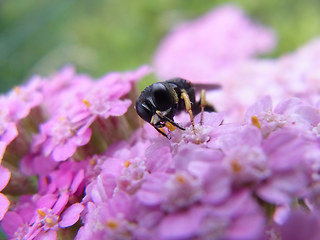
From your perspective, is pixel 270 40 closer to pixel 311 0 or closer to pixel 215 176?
pixel 311 0

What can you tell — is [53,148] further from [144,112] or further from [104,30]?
[104,30]

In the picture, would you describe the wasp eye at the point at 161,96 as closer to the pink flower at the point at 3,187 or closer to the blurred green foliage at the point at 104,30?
the pink flower at the point at 3,187

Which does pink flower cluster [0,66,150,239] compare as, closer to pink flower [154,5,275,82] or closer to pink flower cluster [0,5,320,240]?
pink flower cluster [0,5,320,240]

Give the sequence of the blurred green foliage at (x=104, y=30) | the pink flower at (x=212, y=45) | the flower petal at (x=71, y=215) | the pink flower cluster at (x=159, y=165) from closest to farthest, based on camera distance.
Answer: the pink flower cluster at (x=159, y=165) → the flower petal at (x=71, y=215) → the pink flower at (x=212, y=45) → the blurred green foliage at (x=104, y=30)

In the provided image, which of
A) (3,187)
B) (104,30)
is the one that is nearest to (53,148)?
(3,187)

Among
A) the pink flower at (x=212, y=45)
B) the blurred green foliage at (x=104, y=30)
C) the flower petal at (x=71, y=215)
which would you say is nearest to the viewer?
the flower petal at (x=71, y=215)

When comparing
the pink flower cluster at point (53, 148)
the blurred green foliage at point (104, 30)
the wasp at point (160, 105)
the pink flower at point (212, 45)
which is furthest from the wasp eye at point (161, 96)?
the blurred green foliage at point (104, 30)

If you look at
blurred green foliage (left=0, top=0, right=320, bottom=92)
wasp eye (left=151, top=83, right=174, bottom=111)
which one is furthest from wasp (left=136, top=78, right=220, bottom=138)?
blurred green foliage (left=0, top=0, right=320, bottom=92)
